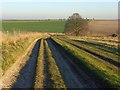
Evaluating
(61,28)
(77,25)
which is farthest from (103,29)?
(77,25)

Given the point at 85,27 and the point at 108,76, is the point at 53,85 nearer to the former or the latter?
the point at 108,76

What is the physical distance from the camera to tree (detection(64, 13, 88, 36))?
84.2 metres

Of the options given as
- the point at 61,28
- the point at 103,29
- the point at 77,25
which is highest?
the point at 77,25

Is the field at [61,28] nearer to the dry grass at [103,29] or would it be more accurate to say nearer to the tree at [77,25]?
the dry grass at [103,29]

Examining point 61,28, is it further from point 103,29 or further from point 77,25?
point 77,25

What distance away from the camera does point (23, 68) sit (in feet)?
59.9

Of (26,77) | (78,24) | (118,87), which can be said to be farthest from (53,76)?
(78,24)

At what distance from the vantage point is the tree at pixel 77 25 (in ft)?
276

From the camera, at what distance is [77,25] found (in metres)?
84.8

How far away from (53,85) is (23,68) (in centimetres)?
618

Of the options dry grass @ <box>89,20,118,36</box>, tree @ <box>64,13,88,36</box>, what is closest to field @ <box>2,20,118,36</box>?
dry grass @ <box>89,20,118,36</box>

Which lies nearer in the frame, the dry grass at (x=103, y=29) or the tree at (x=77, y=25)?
the tree at (x=77, y=25)

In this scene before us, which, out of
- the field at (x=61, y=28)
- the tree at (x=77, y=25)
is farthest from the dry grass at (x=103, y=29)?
the tree at (x=77, y=25)

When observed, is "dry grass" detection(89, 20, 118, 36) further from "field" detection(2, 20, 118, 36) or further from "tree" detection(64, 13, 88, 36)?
"tree" detection(64, 13, 88, 36)
